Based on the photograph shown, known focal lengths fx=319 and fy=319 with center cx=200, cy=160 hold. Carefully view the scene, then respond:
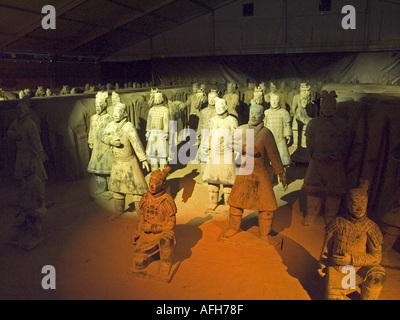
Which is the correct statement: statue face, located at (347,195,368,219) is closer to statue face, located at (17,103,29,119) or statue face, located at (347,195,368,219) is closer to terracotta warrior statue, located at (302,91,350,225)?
terracotta warrior statue, located at (302,91,350,225)

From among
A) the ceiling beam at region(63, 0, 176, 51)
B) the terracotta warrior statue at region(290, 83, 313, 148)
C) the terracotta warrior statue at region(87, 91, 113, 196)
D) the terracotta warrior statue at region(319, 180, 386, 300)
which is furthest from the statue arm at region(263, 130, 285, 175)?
the ceiling beam at region(63, 0, 176, 51)

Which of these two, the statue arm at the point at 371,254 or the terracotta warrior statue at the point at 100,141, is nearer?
the statue arm at the point at 371,254

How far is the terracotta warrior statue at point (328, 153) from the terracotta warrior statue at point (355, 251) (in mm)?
1345

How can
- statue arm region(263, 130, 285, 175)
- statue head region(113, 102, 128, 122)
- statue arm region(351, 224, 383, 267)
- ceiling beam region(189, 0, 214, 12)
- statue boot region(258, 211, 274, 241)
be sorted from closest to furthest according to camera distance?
statue arm region(351, 224, 383, 267)
statue arm region(263, 130, 285, 175)
statue boot region(258, 211, 274, 241)
statue head region(113, 102, 128, 122)
ceiling beam region(189, 0, 214, 12)

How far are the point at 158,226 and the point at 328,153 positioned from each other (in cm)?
226

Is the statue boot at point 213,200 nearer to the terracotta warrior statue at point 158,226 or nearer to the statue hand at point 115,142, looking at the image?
the statue hand at point 115,142

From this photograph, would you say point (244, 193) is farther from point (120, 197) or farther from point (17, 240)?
point (17, 240)

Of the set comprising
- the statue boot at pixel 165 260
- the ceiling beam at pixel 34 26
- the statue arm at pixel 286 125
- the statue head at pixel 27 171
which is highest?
the ceiling beam at pixel 34 26

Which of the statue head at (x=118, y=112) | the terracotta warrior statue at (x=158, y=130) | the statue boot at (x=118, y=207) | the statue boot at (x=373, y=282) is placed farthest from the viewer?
the terracotta warrior statue at (x=158, y=130)

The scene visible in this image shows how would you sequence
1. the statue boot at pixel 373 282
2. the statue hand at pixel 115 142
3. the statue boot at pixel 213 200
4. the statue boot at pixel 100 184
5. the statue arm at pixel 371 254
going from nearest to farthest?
1. the statue boot at pixel 373 282
2. the statue arm at pixel 371 254
3. the statue hand at pixel 115 142
4. the statue boot at pixel 213 200
5. the statue boot at pixel 100 184

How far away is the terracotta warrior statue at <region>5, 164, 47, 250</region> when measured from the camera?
3.87 metres

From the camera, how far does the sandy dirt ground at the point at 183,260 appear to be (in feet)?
9.75

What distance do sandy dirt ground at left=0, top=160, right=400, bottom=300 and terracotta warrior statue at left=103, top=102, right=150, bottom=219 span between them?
0.52 meters

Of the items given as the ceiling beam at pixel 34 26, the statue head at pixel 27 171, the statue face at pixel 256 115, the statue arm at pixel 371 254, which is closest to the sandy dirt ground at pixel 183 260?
the statue arm at pixel 371 254
